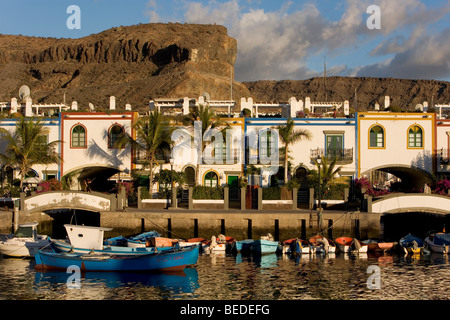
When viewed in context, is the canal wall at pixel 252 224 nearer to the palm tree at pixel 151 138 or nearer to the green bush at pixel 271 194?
the green bush at pixel 271 194

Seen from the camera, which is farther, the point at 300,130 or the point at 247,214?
the point at 300,130

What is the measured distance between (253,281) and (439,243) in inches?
620

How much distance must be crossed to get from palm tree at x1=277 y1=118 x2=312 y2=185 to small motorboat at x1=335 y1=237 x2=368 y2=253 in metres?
9.92

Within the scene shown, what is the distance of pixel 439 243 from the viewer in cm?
3906

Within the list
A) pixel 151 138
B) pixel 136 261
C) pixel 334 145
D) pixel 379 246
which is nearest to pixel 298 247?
pixel 379 246

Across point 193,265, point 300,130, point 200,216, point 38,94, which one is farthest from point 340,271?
point 38,94

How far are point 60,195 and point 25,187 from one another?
6.93 meters

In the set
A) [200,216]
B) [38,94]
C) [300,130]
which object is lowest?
[200,216]

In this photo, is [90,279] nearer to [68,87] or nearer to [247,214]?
[247,214]

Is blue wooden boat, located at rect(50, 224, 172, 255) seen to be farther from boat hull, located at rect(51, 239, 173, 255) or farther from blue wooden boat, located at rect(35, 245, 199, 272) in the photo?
blue wooden boat, located at rect(35, 245, 199, 272)

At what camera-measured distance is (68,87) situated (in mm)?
160125

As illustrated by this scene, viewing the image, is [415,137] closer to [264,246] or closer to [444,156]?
[444,156]

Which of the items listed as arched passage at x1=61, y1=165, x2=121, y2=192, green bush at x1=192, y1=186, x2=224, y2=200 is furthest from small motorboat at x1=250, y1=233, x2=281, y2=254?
arched passage at x1=61, y1=165, x2=121, y2=192

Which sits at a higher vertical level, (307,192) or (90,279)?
(307,192)
